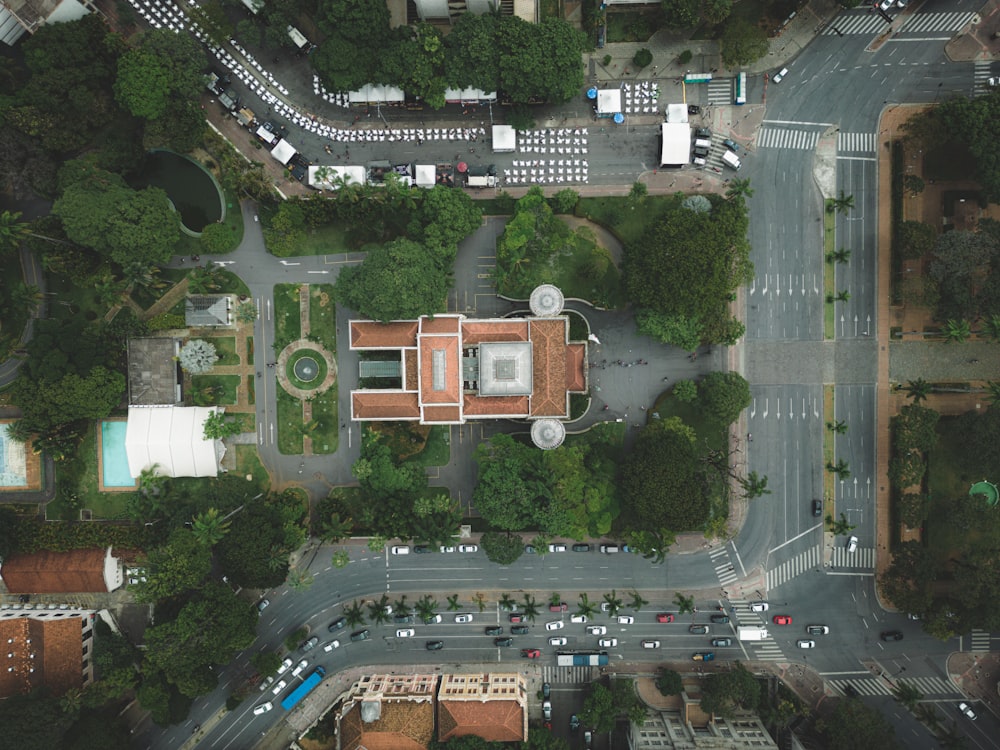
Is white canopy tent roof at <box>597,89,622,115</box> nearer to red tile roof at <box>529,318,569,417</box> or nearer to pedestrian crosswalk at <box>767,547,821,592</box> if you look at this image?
red tile roof at <box>529,318,569,417</box>

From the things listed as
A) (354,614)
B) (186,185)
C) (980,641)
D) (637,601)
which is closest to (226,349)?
(186,185)

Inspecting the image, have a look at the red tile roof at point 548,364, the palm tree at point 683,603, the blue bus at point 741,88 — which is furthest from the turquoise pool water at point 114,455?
the blue bus at point 741,88

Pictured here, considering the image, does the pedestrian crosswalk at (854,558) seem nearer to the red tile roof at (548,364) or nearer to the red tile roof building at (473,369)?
the red tile roof building at (473,369)

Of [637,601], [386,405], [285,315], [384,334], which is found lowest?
A: [637,601]

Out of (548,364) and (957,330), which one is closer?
(957,330)

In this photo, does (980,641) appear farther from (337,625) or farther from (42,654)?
(42,654)

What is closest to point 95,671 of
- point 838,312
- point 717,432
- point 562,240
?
point 562,240

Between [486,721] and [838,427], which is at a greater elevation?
[838,427]

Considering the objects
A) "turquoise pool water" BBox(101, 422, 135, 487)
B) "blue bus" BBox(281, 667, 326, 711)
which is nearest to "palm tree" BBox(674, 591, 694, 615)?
"blue bus" BBox(281, 667, 326, 711)
